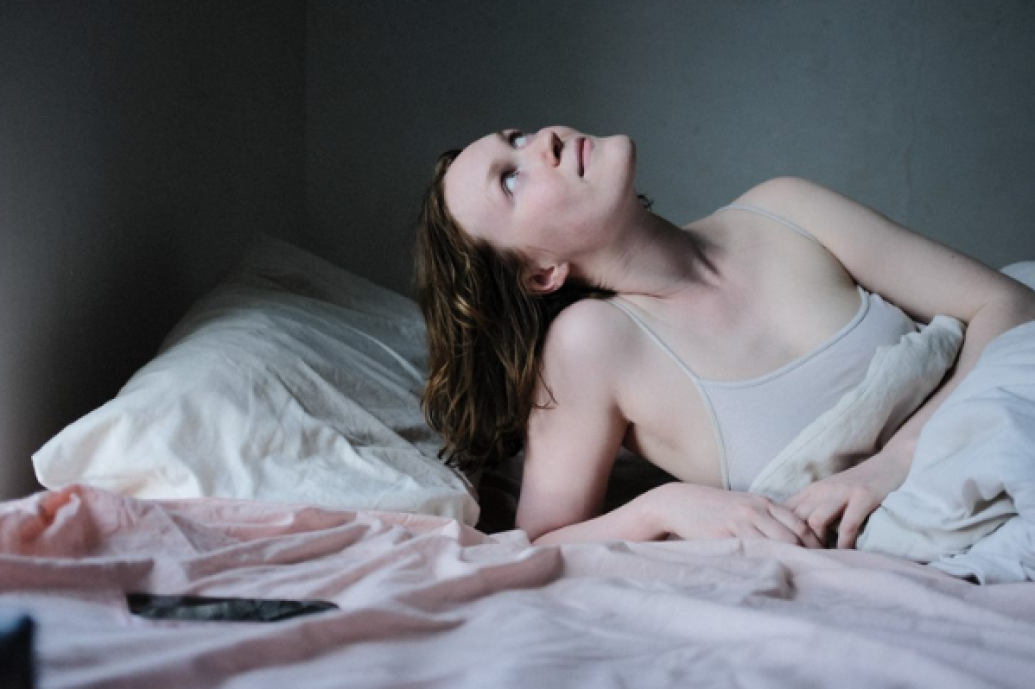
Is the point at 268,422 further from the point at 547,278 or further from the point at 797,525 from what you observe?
the point at 797,525

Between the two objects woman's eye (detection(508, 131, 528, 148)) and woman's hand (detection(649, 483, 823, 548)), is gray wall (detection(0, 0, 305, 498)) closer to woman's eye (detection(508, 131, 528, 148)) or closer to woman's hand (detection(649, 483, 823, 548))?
woman's eye (detection(508, 131, 528, 148))

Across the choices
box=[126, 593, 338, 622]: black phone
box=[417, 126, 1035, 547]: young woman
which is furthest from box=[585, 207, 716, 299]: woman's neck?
box=[126, 593, 338, 622]: black phone

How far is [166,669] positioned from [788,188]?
1213 mm

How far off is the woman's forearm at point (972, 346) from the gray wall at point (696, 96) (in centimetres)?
145

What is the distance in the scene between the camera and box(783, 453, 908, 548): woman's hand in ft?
4.07

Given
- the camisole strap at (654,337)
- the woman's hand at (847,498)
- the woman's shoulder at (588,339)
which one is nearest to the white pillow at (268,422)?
the woman's shoulder at (588,339)

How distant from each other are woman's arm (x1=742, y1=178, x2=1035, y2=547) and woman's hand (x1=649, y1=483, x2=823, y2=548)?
0.35ft

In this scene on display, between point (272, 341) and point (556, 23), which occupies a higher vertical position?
point (556, 23)

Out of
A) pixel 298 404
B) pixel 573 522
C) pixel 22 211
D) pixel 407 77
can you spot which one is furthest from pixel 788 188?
pixel 407 77

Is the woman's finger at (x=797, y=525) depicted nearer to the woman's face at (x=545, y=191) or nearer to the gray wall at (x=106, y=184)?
the woman's face at (x=545, y=191)

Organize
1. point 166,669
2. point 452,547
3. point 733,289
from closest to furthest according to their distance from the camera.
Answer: point 166,669 → point 452,547 → point 733,289

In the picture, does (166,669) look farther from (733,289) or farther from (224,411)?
(733,289)

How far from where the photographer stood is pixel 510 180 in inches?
59.7

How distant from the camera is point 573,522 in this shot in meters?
1.49
